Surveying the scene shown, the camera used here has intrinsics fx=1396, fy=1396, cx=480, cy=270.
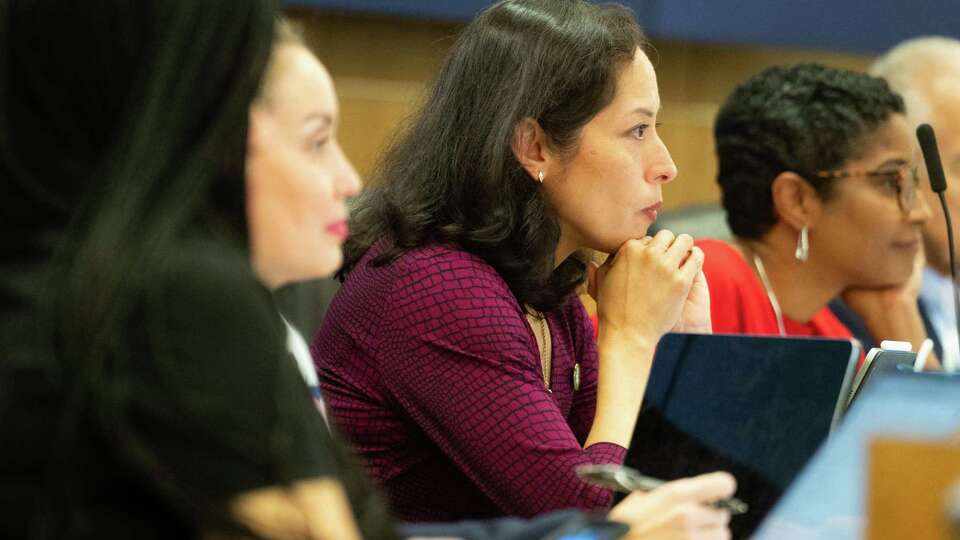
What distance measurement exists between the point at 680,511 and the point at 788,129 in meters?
1.18

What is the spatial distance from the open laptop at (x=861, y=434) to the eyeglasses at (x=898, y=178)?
1144 millimetres

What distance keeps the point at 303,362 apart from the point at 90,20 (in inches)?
18.5

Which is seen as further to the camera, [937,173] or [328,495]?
[937,173]

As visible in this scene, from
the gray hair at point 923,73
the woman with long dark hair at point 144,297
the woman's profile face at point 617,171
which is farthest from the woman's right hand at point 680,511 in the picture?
the gray hair at point 923,73

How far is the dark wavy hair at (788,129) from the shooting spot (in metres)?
2.10

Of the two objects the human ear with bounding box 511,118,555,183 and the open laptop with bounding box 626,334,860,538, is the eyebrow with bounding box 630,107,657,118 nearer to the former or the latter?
the human ear with bounding box 511,118,555,183

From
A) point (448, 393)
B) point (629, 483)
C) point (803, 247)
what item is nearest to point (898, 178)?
point (803, 247)

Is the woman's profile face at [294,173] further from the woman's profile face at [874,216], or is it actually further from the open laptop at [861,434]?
the woman's profile face at [874,216]

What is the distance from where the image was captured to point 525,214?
1567 mm

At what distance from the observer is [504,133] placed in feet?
5.08

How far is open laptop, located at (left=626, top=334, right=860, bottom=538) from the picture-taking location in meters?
1.13

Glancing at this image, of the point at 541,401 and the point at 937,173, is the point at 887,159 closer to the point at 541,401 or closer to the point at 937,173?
the point at 937,173

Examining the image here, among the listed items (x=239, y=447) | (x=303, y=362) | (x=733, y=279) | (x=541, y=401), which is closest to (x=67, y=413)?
(x=239, y=447)

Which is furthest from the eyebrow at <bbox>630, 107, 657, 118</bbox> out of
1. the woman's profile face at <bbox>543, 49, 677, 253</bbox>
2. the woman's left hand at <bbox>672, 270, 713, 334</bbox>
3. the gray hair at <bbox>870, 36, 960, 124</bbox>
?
the gray hair at <bbox>870, 36, 960, 124</bbox>
